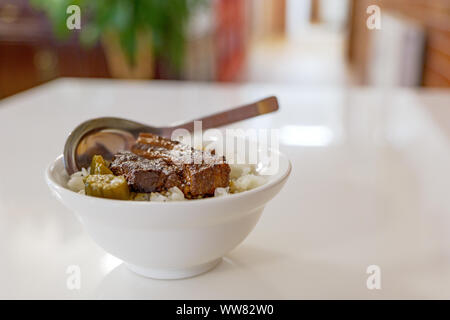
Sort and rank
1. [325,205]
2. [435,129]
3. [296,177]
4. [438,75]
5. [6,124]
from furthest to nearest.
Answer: [438,75] → [6,124] → [435,129] → [296,177] → [325,205]

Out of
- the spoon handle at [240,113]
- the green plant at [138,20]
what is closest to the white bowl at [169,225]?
the spoon handle at [240,113]

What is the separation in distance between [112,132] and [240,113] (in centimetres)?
19

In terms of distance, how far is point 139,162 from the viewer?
2.16ft

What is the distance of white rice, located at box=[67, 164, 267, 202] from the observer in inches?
24.5

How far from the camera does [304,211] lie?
3.01 feet

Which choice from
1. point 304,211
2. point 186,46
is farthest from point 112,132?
point 186,46

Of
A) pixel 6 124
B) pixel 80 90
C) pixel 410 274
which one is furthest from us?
pixel 80 90

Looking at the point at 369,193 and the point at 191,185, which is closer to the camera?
the point at 191,185

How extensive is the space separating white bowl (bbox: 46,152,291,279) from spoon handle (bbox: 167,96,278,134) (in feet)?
0.34

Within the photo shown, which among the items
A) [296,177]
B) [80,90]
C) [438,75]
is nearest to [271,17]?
[438,75]

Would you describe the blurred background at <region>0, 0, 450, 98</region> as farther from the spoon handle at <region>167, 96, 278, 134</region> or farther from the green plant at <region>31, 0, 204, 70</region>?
the spoon handle at <region>167, 96, 278, 134</region>

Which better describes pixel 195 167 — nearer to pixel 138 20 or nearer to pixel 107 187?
pixel 107 187

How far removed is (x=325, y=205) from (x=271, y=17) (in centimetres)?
964
